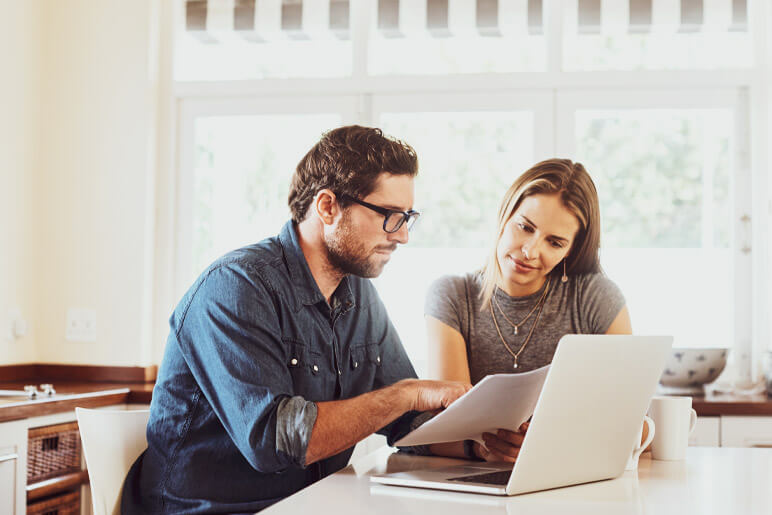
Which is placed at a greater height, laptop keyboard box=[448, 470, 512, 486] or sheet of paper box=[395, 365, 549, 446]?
sheet of paper box=[395, 365, 549, 446]

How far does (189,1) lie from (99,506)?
246 centimetres

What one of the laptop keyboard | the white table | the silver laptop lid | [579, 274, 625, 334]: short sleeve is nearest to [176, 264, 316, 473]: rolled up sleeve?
the white table

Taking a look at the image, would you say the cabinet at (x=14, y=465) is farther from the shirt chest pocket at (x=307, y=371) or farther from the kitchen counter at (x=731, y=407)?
the kitchen counter at (x=731, y=407)

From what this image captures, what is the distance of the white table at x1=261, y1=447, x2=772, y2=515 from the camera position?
1154 mm

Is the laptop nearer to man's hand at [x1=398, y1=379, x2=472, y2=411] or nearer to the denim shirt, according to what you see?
man's hand at [x1=398, y1=379, x2=472, y2=411]

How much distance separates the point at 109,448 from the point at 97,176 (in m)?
1.98

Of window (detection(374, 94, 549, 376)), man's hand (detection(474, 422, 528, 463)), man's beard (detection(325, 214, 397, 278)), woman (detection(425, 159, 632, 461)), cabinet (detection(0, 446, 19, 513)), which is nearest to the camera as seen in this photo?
man's hand (detection(474, 422, 528, 463))

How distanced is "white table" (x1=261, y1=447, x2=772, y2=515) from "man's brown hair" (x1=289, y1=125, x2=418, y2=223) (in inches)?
21.5

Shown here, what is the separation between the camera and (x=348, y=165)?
5.58ft

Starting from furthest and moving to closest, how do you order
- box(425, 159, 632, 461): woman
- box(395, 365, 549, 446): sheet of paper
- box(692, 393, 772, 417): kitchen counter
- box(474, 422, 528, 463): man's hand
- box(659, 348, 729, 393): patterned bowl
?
box(659, 348, 729, 393): patterned bowl < box(692, 393, 772, 417): kitchen counter < box(425, 159, 632, 461): woman < box(474, 422, 528, 463): man's hand < box(395, 365, 549, 446): sheet of paper

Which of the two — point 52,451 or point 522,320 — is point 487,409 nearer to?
point 522,320

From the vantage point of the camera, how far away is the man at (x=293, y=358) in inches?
55.8

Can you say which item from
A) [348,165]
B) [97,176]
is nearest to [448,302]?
[348,165]

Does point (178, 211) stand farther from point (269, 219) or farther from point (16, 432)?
point (16, 432)
